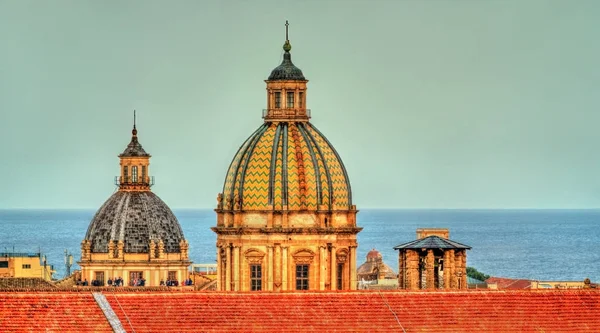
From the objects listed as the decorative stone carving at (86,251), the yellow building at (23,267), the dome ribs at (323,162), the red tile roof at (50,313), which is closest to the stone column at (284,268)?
Result: the dome ribs at (323,162)

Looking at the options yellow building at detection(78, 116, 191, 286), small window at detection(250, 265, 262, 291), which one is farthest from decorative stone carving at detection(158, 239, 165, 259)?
small window at detection(250, 265, 262, 291)

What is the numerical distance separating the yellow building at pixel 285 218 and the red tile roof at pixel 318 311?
563 inches

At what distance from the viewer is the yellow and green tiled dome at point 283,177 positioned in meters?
71.1

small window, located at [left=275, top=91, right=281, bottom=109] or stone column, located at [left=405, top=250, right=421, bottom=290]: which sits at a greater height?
small window, located at [left=275, top=91, right=281, bottom=109]

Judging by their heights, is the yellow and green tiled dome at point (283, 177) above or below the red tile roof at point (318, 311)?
above

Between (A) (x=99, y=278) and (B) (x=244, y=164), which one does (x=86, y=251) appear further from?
(B) (x=244, y=164)

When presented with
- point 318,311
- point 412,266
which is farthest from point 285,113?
point 318,311

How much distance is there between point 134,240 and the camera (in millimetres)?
100812

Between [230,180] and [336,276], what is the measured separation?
15.6 ft

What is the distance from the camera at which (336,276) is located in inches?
2795

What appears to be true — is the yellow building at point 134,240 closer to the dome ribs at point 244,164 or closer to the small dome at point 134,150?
the small dome at point 134,150

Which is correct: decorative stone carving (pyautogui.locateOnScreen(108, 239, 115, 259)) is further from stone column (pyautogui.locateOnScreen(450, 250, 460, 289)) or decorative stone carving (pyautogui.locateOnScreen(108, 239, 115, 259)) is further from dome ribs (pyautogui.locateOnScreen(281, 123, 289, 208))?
stone column (pyautogui.locateOnScreen(450, 250, 460, 289))

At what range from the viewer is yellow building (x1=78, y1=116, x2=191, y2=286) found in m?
99.6

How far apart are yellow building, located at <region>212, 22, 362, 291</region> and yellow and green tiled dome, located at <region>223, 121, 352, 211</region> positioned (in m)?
0.03
